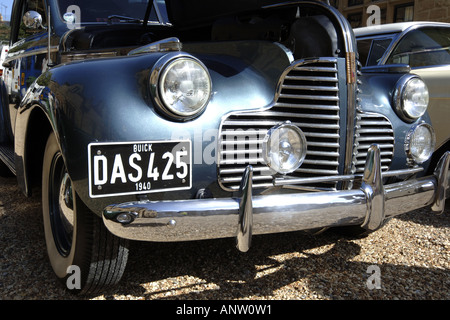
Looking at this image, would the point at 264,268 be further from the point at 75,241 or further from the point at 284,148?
the point at 75,241

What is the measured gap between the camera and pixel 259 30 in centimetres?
246

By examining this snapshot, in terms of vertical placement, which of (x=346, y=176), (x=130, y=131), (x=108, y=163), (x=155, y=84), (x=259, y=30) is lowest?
(x=346, y=176)

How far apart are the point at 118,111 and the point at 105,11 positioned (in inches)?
71.8

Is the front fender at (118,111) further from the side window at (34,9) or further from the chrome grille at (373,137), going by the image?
the side window at (34,9)

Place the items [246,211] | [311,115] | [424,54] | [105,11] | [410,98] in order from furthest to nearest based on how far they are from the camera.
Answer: [424,54]
[105,11]
[410,98]
[311,115]
[246,211]

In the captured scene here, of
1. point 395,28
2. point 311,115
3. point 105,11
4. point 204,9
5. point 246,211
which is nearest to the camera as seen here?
point 246,211

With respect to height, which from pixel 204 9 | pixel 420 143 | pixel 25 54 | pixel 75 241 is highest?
pixel 204 9

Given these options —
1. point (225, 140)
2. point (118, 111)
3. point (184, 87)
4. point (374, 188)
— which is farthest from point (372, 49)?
point (118, 111)

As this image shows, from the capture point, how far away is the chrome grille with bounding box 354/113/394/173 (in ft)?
7.26

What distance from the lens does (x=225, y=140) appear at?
1.85m
